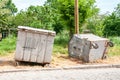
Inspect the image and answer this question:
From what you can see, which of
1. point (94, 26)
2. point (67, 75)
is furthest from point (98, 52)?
point (94, 26)

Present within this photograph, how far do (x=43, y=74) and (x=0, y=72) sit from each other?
116 cm

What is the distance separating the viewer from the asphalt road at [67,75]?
8.68m

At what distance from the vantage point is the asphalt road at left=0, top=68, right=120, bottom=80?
868cm

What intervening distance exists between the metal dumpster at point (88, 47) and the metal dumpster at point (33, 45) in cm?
146

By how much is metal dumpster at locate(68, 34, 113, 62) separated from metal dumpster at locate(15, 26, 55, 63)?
146 cm

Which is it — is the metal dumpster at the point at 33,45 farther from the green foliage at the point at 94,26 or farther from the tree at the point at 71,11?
the green foliage at the point at 94,26

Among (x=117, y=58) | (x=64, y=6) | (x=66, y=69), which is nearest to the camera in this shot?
(x=66, y=69)

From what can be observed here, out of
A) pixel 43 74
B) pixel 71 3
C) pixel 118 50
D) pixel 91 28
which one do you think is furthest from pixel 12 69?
pixel 91 28

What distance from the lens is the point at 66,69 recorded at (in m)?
10.1

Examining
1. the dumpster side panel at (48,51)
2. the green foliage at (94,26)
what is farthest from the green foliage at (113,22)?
the dumpster side panel at (48,51)

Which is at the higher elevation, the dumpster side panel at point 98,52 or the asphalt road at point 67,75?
the dumpster side panel at point 98,52

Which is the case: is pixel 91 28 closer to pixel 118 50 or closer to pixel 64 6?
pixel 64 6

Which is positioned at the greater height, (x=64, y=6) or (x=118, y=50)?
(x=64, y=6)

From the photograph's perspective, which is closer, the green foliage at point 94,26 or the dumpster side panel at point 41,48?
the dumpster side panel at point 41,48
